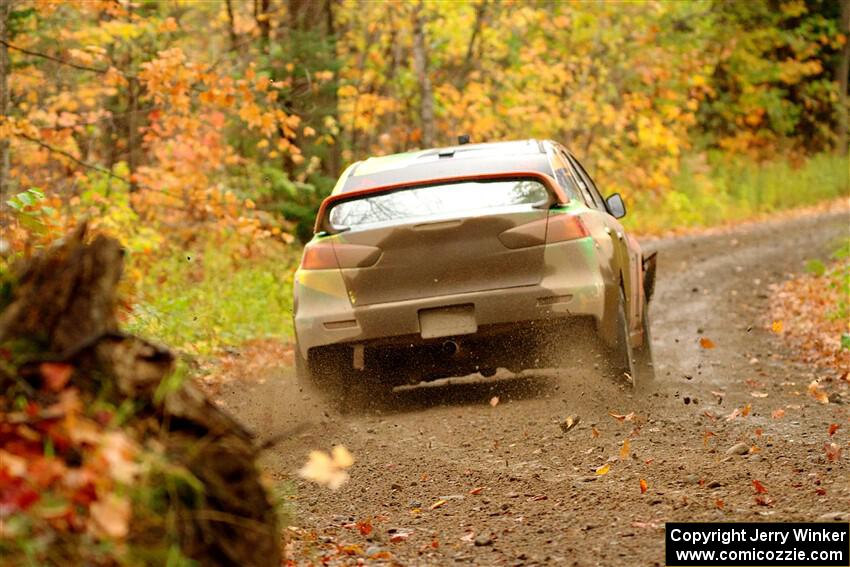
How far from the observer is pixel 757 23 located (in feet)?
129

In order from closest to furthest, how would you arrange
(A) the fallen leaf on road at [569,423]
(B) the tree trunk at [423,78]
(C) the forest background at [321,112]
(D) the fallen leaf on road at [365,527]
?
(D) the fallen leaf on road at [365,527] < (A) the fallen leaf on road at [569,423] < (C) the forest background at [321,112] < (B) the tree trunk at [423,78]

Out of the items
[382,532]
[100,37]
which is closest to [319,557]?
[382,532]

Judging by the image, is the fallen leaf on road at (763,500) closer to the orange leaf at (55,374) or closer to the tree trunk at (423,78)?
the orange leaf at (55,374)

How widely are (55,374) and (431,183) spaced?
6007 mm

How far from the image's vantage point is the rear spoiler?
348 inches

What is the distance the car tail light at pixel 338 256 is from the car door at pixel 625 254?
1.76 meters

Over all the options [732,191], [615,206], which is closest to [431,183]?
[615,206]

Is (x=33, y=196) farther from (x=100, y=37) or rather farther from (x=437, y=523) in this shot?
(x=100, y=37)

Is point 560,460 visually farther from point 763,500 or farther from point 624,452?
point 763,500

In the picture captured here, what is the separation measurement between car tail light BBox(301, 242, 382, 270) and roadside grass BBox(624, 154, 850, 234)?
2096cm

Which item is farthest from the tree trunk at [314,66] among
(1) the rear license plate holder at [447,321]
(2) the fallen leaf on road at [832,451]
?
(2) the fallen leaf on road at [832,451]

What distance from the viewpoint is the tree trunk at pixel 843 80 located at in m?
39.2

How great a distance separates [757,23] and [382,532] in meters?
35.7

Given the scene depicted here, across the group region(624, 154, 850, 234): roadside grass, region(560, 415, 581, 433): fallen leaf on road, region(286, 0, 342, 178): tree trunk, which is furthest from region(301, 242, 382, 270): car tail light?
region(624, 154, 850, 234): roadside grass
